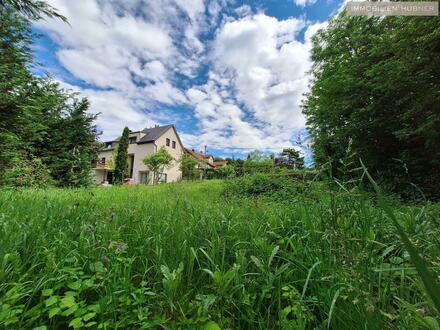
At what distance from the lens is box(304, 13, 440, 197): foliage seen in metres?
4.81

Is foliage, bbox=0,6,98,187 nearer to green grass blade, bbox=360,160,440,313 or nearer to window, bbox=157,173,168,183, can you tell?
window, bbox=157,173,168,183

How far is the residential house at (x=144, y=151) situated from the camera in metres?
27.2

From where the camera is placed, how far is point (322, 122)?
320 inches

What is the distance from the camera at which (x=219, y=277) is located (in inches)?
42.7

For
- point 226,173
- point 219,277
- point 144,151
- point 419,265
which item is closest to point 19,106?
point 219,277

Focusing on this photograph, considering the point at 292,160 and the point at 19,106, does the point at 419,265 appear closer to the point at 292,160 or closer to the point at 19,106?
the point at 292,160

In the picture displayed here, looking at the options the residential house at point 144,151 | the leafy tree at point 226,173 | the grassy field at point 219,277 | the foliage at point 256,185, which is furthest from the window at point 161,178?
the grassy field at point 219,277

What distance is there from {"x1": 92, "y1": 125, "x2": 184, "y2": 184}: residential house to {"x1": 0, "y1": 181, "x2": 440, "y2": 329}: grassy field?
81.8 feet

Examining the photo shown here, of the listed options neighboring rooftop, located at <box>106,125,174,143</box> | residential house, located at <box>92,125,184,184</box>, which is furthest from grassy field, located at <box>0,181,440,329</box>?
neighboring rooftop, located at <box>106,125,174,143</box>

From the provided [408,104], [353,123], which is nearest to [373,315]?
[408,104]

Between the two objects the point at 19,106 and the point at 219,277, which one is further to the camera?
the point at 19,106

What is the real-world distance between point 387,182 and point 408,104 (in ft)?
7.27

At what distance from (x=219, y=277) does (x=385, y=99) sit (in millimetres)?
7157

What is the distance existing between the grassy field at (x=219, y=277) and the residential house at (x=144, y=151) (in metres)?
24.9
